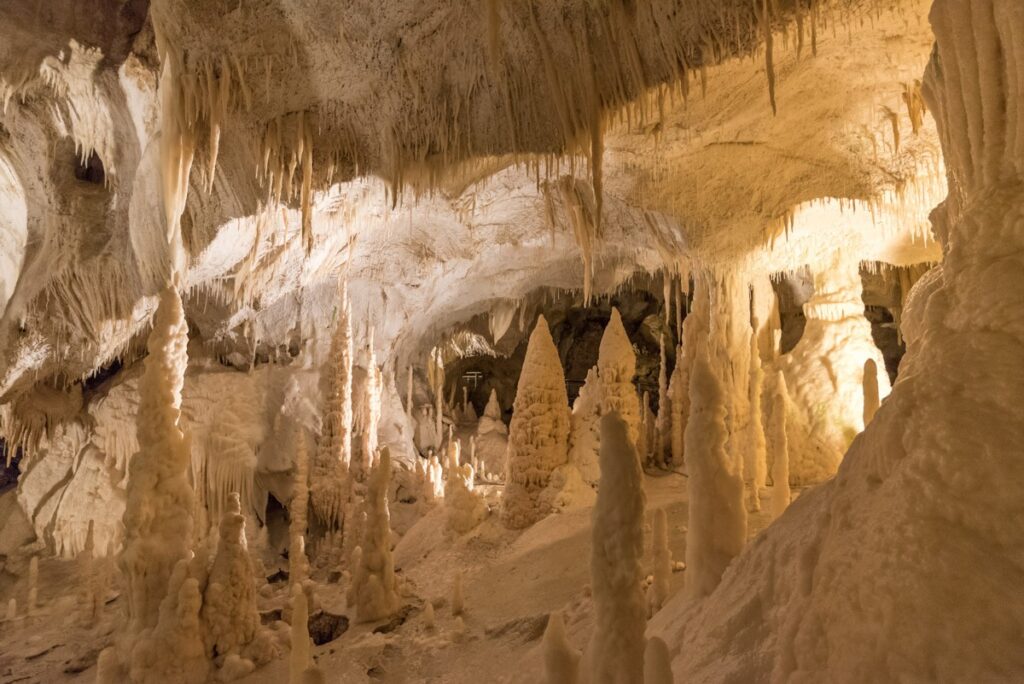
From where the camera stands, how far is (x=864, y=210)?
8875 mm

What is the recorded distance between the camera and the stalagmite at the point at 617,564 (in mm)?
2613

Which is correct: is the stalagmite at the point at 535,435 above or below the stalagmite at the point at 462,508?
above

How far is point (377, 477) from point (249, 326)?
638 centimetres

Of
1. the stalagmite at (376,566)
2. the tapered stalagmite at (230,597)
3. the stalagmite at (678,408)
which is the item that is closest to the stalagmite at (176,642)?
the tapered stalagmite at (230,597)

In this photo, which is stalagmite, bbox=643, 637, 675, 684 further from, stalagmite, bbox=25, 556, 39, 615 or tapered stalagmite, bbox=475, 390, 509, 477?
tapered stalagmite, bbox=475, 390, 509, 477

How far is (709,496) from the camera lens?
3.89 m

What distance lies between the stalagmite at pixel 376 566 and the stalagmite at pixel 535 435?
203 centimetres

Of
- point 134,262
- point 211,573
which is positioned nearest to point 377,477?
point 211,573

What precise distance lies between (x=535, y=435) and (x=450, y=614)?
2.71 metres

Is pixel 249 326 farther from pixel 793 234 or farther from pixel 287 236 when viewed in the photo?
pixel 793 234

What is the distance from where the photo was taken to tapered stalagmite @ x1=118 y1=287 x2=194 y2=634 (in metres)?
5.91

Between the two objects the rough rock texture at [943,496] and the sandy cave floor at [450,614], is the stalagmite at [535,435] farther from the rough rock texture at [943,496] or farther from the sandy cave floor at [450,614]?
the rough rock texture at [943,496]

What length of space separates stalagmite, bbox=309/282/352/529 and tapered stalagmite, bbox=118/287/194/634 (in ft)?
16.4

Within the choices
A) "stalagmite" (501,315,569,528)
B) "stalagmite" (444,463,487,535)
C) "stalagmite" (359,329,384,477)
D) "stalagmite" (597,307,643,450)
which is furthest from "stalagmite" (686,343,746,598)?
"stalagmite" (359,329,384,477)
